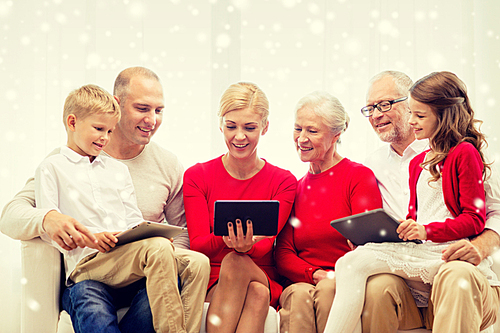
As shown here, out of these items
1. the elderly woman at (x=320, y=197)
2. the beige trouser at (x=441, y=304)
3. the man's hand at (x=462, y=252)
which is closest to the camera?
the beige trouser at (x=441, y=304)

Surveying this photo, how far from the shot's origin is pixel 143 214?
2.07 m

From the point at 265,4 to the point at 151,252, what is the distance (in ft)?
6.66

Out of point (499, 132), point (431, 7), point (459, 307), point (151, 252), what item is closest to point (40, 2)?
point (151, 252)

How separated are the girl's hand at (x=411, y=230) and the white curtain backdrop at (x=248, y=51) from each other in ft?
4.33

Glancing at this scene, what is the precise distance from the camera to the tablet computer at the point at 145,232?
59.2 inches

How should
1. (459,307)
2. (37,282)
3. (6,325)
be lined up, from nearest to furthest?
(459,307), (37,282), (6,325)

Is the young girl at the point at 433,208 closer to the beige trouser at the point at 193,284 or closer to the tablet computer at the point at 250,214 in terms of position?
the tablet computer at the point at 250,214

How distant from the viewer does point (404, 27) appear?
2.87m

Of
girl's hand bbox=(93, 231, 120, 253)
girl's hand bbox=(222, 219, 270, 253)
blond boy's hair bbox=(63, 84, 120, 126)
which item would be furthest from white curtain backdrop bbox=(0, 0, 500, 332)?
girl's hand bbox=(93, 231, 120, 253)

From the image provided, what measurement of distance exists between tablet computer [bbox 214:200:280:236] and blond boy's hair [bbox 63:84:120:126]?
66 cm

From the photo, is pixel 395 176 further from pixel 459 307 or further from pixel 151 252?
pixel 151 252

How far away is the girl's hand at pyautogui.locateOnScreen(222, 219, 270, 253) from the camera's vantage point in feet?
5.34

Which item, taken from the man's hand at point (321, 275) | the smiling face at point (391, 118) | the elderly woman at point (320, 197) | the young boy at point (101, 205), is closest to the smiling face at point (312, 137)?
the elderly woman at point (320, 197)

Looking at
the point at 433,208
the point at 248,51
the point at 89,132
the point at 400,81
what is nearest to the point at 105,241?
the point at 89,132
